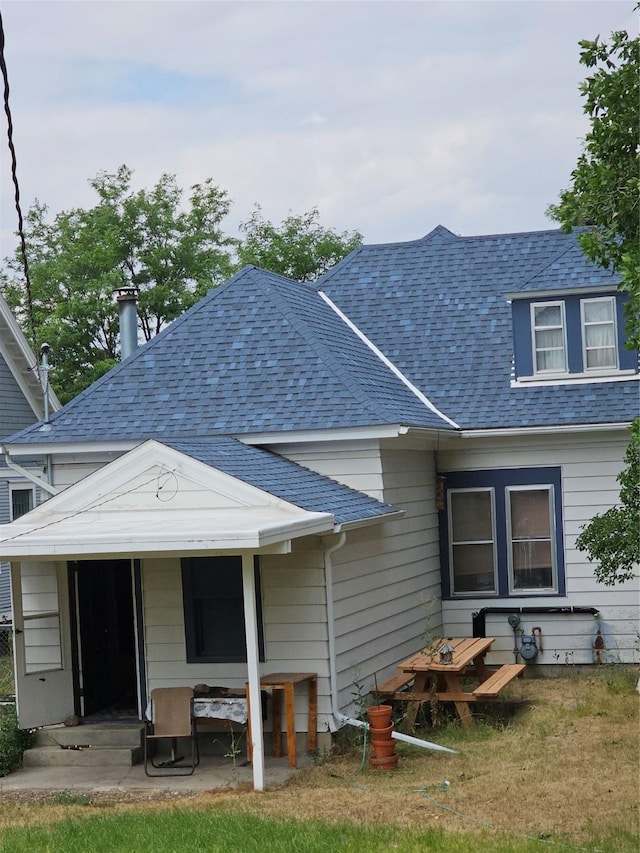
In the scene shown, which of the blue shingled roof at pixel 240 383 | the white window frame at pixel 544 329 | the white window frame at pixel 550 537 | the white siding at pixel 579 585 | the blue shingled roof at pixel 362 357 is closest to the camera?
the blue shingled roof at pixel 240 383

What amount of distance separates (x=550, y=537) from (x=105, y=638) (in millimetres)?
5920

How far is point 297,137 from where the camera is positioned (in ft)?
124

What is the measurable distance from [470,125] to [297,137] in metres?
16.8

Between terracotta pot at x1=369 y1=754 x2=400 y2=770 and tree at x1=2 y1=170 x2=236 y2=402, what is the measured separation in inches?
968

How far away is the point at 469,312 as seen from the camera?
701 inches

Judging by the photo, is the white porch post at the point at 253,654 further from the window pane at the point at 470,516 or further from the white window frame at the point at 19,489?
the white window frame at the point at 19,489

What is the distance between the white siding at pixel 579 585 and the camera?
15602mm

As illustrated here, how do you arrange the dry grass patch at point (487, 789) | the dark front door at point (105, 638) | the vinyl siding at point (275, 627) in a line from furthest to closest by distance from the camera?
the dark front door at point (105, 638), the vinyl siding at point (275, 627), the dry grass patch at point (487, 789)

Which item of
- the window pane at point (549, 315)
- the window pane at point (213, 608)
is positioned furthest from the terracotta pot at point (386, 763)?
the window pane at point (549, 315)

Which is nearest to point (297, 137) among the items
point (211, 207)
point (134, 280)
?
point (211, 207)

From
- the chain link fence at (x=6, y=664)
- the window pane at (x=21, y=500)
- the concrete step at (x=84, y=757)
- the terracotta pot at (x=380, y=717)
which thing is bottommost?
the chain link fence at (x=6, y=664)

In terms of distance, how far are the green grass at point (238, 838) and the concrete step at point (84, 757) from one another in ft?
9.03

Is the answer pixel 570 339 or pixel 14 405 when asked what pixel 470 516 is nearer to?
pixel 570 339

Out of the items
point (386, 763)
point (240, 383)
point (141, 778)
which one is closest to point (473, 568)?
point (240, 383)
